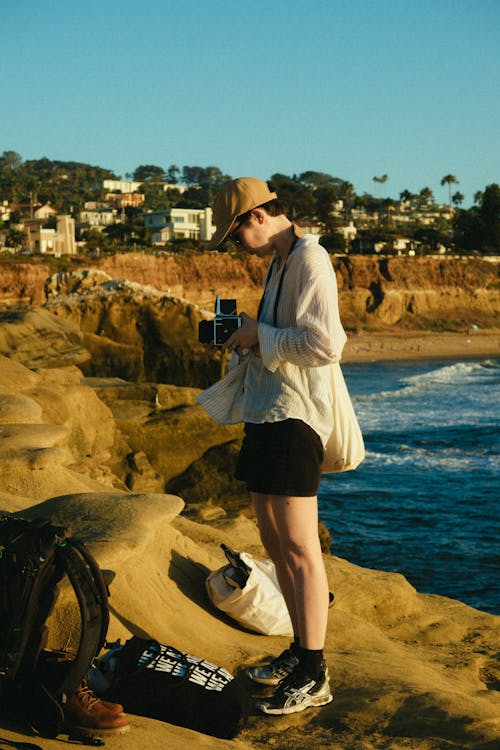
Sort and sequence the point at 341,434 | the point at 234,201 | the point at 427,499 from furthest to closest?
the point at 427,499 → the point at 341,434 → the point at 234,201

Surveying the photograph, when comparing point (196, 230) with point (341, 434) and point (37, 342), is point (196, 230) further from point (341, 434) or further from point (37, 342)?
point (341, 434)

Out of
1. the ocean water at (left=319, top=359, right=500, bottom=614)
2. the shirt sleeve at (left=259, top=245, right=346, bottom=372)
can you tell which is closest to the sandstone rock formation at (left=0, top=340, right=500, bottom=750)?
the shirt sleeve at (left=259, top=245, right=346, bottom=372)

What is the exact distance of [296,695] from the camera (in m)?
3.64

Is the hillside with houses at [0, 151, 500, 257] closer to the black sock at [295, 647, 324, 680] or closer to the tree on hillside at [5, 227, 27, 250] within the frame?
the tree on hillside at [5, 227, 27, 250]

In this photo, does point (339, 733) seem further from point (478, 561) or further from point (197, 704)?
point (478, 561)

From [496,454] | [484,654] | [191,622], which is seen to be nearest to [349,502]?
[496,454]

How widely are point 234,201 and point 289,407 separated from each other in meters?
0.84

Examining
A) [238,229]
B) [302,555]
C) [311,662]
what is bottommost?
[311,662]

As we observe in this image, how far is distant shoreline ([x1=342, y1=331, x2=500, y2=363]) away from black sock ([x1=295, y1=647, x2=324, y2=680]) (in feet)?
156

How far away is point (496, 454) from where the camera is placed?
21625 millimetres

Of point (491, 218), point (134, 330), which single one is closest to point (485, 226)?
point (491, 218)

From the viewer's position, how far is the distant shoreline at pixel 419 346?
54594mm

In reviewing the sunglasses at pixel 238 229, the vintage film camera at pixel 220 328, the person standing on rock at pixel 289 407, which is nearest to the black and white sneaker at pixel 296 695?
the person standing on rock at pixel 289 407

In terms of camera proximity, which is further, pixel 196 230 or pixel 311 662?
pixel 196 230
